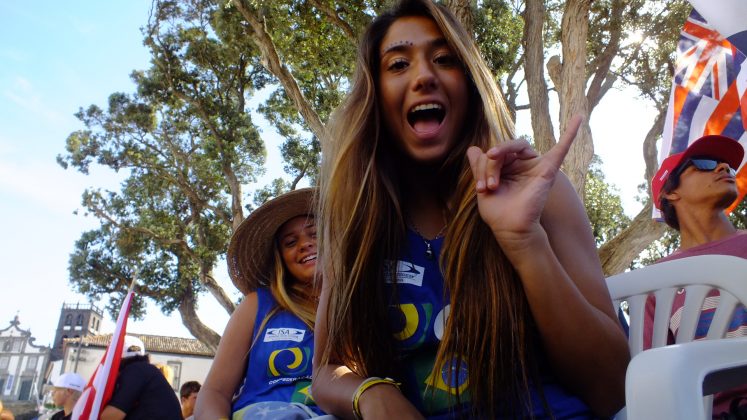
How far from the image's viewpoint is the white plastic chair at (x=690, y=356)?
2.58 feet

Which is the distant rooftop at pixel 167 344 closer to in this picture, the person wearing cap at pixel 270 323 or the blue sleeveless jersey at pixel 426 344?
the person wearing cap at pixel 270 323

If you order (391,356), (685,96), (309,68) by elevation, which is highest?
(309,68)

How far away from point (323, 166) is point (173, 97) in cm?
1265

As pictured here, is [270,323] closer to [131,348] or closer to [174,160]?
[131,348]

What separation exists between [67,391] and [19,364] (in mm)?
80385

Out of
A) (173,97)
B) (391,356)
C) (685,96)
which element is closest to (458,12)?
(685,96)

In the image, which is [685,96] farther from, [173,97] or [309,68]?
[173,97]

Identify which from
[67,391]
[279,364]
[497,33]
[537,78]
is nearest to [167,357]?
[67,391]

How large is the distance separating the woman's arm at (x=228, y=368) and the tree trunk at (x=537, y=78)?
17.2ft

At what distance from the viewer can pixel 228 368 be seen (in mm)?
2412

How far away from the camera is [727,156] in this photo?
253cm

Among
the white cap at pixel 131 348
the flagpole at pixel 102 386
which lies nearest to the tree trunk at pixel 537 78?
the white cap at pixel 131 348

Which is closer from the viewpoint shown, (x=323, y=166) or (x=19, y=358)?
(x=323, y=166)

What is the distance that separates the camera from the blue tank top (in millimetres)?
2232
